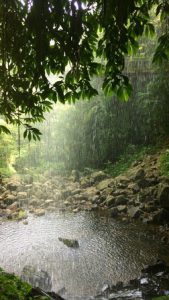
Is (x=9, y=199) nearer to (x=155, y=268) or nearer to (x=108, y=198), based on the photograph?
(x=108, y=198)

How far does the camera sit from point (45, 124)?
56.4 feet

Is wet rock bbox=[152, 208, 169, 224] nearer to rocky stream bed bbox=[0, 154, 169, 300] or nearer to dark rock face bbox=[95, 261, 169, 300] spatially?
rocky stream bed bbox=[0, 154, 169, 300]

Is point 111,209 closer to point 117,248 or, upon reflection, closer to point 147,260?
point 117,248

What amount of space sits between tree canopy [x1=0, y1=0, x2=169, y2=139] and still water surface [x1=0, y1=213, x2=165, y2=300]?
383 centimetres

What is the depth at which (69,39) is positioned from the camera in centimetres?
254

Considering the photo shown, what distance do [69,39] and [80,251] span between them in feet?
18.8

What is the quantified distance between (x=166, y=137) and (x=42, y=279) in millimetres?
9180

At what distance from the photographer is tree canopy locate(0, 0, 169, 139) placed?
2418 mm

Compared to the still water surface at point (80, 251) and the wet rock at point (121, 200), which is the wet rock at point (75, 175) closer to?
the wet rock at point (121, 200)

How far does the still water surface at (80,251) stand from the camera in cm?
593

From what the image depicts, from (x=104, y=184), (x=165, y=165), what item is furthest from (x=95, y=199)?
(x=165, y=165)

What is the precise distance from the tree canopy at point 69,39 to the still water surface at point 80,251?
383 cm

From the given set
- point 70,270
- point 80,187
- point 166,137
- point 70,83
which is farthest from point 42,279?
point 166,137

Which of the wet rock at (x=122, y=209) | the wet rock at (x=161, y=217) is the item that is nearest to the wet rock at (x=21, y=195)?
the wet rock at (x=122, y=209)
